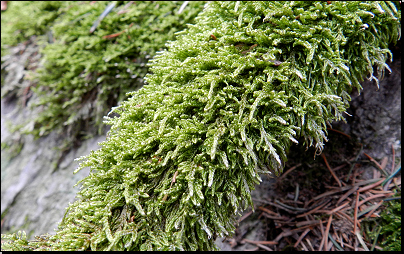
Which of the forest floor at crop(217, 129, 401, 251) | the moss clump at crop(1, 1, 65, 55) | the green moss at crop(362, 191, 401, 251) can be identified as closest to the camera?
the green moss at crop(362, 191, 401, 251)

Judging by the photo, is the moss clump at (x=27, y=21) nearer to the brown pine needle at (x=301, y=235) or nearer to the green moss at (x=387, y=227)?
the brown pine needle at (x=301, y=235)

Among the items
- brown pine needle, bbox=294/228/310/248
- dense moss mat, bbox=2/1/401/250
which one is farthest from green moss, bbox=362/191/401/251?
dense moss mat, bbox=2/1/401/250

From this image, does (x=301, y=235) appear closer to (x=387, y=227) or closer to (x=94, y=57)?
(x=387, y=227)

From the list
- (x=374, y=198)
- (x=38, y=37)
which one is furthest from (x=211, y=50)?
(x=38, y=37)

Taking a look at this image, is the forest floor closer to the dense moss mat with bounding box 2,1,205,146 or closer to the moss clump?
the dense moss mat with bounding box 2,1,205,146

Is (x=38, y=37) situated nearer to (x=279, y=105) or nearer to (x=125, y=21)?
(x=125, y=21)

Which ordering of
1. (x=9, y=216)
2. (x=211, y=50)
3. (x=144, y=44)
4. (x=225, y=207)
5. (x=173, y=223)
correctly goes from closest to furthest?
(x=173, y=223) < (x=225, y=207) < (x=211, y=50) < (x=144, y=44) < (x=9, y=216)

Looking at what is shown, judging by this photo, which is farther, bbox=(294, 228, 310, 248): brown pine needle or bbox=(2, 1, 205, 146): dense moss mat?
bbox=(2, 1, 205, 146): dense moss mat
